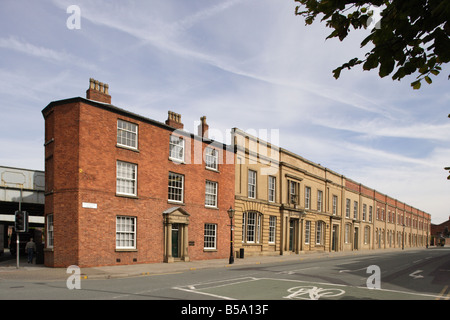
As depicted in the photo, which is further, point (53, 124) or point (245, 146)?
point (245, 146)

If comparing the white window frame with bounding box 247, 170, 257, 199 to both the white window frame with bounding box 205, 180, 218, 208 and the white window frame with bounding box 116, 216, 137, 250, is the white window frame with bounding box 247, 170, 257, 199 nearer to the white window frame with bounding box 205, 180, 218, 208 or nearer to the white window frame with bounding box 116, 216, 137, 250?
the white window frame with bounding box 205, 180, 218, 208

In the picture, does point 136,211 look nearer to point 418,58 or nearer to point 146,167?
point 146,167

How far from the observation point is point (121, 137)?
2386cm

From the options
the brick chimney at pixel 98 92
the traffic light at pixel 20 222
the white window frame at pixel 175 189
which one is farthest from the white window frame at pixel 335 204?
the traffic light at pixel 20 222

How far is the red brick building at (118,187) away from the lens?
2138 centimetres

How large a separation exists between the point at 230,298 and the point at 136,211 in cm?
1368

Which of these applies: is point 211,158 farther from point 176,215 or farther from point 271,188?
point 271,188

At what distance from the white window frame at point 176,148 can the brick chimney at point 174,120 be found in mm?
1175

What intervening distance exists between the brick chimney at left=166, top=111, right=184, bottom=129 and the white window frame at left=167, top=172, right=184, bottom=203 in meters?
3.72

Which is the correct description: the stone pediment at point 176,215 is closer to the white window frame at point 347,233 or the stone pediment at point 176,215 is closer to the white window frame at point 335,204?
the white window frame at point 335,204

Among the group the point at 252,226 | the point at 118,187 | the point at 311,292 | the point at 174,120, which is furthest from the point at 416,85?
the point at 252,226

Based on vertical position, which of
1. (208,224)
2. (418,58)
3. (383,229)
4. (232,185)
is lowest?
(383,229)

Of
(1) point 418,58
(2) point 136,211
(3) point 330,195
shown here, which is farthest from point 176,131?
(3) point 330,195
